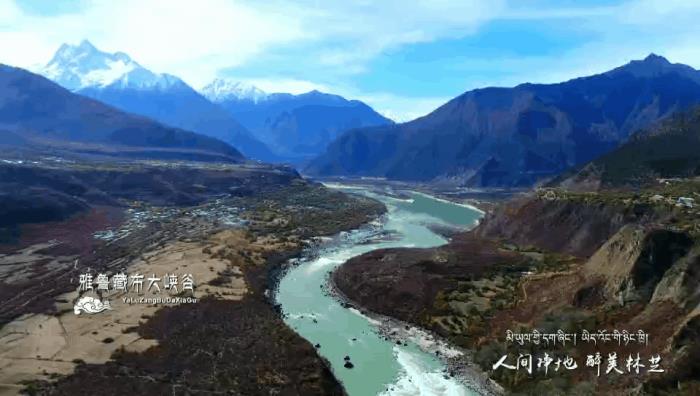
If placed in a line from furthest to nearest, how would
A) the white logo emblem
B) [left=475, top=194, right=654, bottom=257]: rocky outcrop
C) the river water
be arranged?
1. [left=475, top=194, right=654, bottom=257]: rocky outcrop
2. the white logo emblem
3. the river water

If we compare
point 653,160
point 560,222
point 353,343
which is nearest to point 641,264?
point 353,343

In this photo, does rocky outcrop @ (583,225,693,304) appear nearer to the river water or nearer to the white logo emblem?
the river water

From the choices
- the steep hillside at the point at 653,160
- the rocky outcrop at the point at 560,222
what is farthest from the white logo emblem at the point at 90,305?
the steep hillside at the point at 653,160

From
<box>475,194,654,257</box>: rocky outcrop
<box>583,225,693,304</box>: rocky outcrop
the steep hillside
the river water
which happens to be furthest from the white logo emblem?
the steep hillside

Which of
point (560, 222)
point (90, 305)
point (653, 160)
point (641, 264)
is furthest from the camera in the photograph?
point (653, 160)

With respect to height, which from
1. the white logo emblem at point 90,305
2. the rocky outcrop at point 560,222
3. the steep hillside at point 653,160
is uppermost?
the steep hillside at point 653,160

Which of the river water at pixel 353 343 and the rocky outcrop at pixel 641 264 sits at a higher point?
the rocky outcrop at pixel 641 264

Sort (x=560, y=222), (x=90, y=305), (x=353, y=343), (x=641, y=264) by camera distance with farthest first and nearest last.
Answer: (x=560, y=222) < (x=90, y=305) < (x=353, y=343) < (x=641, y=264)

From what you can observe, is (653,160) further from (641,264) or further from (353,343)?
(353,343)

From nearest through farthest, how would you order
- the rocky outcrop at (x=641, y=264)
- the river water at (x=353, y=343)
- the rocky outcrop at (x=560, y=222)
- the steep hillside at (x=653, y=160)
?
the river water at (x=353, y=343)
the rocky outcrop at (x=641, y=264)
the rocky outcrop at (x=560, y=222)
the steep hillside at (x=653, y=160)

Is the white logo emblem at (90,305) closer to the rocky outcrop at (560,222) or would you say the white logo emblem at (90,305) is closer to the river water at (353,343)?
the river water at (353,343)

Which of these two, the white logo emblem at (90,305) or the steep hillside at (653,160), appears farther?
the steep hillside at (653,160)
